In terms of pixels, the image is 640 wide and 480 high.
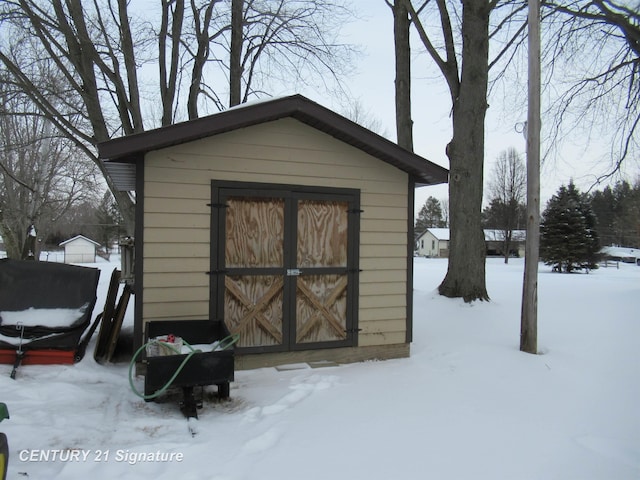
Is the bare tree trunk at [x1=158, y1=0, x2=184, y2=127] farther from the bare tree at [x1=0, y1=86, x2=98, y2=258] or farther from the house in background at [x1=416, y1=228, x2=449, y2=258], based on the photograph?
the house in background at [x1=416, y1=228, x2=449, y2=258]

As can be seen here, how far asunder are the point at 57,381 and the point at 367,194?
12.9ft

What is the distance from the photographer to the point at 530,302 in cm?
588

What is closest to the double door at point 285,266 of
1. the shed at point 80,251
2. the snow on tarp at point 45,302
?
the snow on tarp at point 45,302

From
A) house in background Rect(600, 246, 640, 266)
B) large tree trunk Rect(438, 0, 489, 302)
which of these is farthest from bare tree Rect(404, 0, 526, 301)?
house in background Rect(600, 246, 640, 266)

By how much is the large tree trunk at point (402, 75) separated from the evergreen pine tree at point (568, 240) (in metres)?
20.2

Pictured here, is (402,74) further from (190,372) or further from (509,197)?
(509,197)

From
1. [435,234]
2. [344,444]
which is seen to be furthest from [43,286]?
[435,234]

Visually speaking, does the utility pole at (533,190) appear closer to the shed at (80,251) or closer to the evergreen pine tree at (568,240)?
the evergreen pine tree at (568,240)

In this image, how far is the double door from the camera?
5090mm

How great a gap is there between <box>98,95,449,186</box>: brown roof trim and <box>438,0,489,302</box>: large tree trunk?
3470 mm

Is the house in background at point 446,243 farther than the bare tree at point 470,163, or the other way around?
the house in background at point 446,243

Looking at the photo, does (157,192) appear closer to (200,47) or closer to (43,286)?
(43,286)

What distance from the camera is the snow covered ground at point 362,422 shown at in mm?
2988

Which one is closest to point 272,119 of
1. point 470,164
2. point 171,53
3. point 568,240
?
point 470,164
